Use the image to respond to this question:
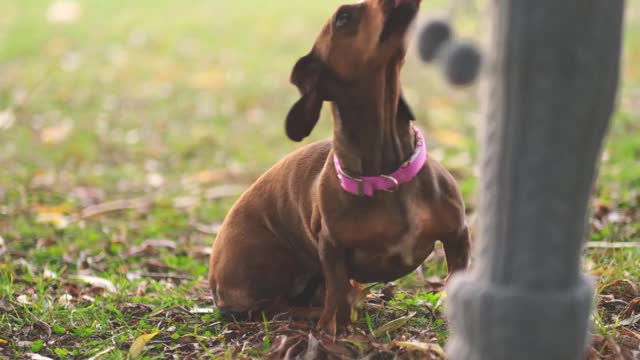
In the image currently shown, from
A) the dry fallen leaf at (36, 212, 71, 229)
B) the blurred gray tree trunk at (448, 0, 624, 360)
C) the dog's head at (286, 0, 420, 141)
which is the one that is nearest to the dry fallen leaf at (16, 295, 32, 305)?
the dog's head at (286, 0, 420, 141)

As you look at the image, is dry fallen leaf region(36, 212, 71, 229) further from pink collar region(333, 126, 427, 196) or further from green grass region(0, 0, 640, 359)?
pink collar region(333, 126, 427, 196)

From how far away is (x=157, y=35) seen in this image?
11.3 metres

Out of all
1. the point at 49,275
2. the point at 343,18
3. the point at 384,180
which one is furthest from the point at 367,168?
the point at 49,275

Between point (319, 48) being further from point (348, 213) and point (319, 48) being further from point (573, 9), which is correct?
point (573, 9)

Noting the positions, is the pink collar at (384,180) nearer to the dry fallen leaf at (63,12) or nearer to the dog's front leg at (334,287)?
the dog's front leg at (334,287)

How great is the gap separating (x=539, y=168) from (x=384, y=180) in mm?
1073

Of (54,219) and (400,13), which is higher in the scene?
(400,13)

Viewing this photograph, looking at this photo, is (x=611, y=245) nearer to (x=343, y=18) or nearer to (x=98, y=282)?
(x=343, y=18)

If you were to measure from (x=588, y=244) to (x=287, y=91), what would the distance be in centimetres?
525

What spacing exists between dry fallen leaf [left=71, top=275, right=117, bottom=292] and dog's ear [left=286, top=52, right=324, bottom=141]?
132 cm

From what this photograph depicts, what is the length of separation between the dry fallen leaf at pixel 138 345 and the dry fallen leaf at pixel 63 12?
9.27 metres

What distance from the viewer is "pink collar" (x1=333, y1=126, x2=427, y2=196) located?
9.62 feet

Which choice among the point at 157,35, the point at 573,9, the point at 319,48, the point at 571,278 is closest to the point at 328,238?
the point at 319,48

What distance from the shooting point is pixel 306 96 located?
2.98m
